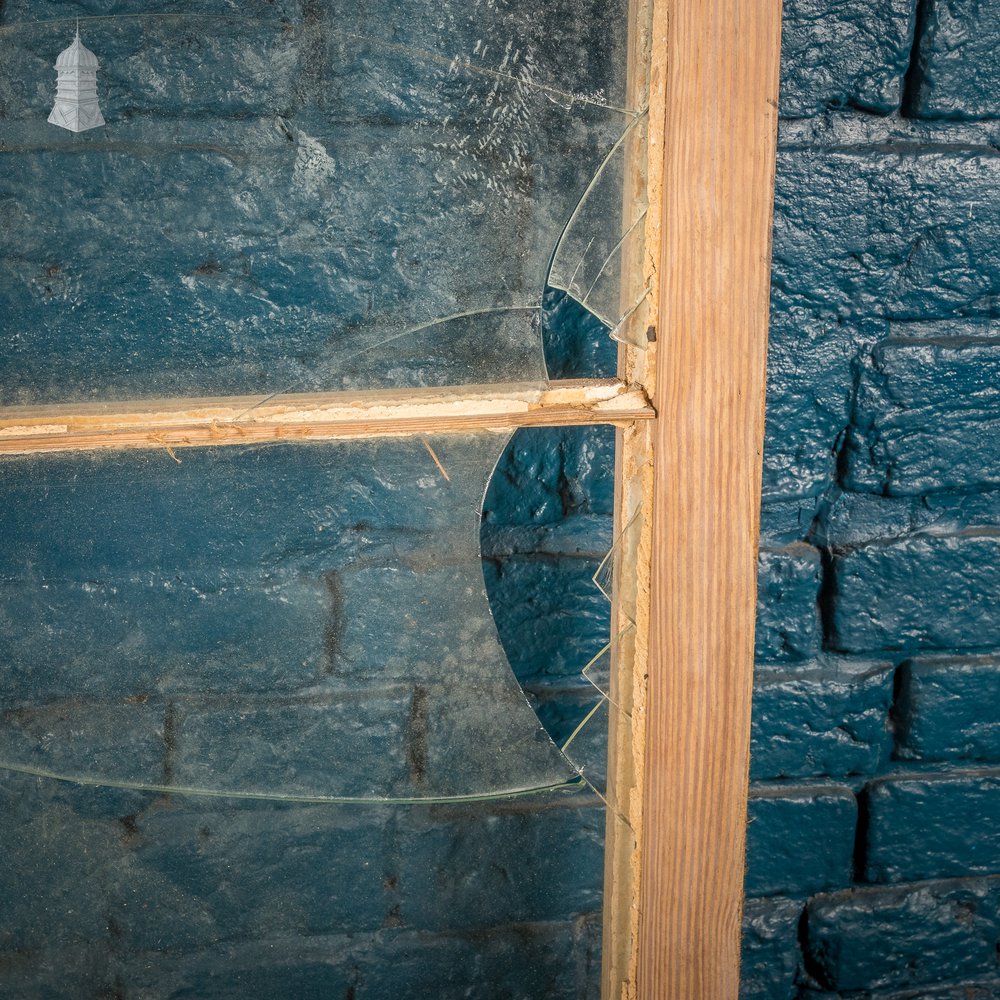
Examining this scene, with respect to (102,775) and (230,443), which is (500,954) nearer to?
(102,775)

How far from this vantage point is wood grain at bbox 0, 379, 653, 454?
0.62 meters

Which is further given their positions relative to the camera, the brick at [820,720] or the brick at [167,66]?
the brick at [820,720]

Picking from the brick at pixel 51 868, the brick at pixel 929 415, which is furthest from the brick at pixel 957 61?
the brick at pixel 51 868

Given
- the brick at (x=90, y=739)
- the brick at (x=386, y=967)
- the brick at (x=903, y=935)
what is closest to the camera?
the brick at (x=90, y=739)

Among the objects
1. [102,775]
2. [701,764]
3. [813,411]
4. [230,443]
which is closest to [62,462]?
[230,443]

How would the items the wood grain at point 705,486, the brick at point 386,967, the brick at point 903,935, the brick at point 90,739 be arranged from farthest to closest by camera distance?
the brick at point 903,935 < the brick at point 386,967 < the brick at point 90,739 < the wood grain at point 705,486

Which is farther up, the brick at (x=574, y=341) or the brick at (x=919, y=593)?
the brick at (x=574, y=341)

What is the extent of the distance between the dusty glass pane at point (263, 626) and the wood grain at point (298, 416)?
27mm

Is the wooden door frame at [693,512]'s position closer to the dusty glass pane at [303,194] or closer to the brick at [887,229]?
the dusty glass pane at [303,194]

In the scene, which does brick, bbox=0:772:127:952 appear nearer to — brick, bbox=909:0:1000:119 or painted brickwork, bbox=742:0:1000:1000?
painted brickwork, bbox=742:0:1000:1000

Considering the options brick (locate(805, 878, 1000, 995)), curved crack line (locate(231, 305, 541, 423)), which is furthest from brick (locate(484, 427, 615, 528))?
brick (locate(805, 878, 1000, 995))

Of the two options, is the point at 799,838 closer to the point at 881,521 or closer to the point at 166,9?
the point at 881,521

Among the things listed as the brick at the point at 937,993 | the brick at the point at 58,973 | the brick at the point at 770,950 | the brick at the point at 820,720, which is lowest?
the brick at the point at 937,993

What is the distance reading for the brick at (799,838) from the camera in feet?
2.89
